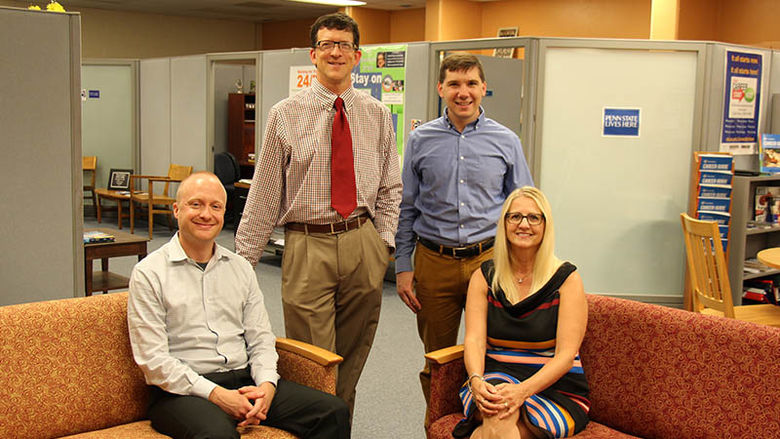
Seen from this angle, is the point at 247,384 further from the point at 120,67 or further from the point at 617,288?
the point at 120,67

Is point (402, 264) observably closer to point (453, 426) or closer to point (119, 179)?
point (453, 426)

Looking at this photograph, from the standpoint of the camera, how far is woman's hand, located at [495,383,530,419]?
237cm

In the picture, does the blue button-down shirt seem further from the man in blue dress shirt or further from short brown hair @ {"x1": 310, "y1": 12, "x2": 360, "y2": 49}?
short brown hair @ {"x1": 310, "y1": 12, "x2": 360, "y2": 49}

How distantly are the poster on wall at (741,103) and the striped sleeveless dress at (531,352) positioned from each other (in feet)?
12.9

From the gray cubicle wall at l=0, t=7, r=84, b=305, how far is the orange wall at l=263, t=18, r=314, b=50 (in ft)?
41.5

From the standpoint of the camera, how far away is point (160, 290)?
2.41 metres

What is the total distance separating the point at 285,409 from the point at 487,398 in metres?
0.64

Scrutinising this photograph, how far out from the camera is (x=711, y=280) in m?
4.20

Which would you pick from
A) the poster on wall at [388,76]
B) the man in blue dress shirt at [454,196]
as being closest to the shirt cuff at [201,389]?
the man in blue dress shirt at [454,196]

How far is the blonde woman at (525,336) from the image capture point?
2412 millimetres

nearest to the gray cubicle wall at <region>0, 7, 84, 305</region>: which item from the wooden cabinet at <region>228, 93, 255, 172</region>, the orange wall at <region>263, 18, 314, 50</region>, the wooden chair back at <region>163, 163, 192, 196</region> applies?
the wooden chair back at <region>163, 163, 192, 196</region>

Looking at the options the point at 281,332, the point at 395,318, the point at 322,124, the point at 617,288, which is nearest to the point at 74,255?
the point at 281,332

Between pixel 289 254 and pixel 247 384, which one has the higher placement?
pixel 289 254

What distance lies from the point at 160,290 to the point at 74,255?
5.95ft
